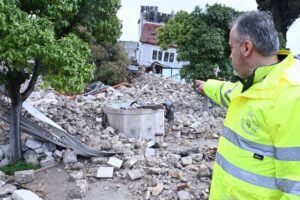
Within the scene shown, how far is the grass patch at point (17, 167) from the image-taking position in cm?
672

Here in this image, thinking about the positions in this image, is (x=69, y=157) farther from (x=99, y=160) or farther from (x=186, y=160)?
(x=186, y=160)

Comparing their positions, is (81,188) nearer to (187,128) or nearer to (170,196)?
(170,196)

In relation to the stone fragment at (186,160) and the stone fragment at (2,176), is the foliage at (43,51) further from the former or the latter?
the stone fragment at (186,160)

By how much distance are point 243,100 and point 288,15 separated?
698 inches

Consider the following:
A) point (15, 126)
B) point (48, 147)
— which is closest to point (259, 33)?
point (15, 126)

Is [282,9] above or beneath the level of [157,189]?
above

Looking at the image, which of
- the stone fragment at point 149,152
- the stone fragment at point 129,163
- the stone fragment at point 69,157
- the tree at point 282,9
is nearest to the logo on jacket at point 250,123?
the stone fragment at point 129,163

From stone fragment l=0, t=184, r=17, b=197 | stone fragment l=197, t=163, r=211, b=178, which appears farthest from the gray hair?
stone fragment l=197, t=163, r=211, b=178

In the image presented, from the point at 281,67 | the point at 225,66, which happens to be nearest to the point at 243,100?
the point at 281,67

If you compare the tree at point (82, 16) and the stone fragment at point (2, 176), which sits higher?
the tree at point (82, 16)

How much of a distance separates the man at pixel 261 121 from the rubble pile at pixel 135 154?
399 cm

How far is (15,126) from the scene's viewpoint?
7.12m

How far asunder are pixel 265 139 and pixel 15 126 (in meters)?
6.19

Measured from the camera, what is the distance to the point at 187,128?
1081cm
